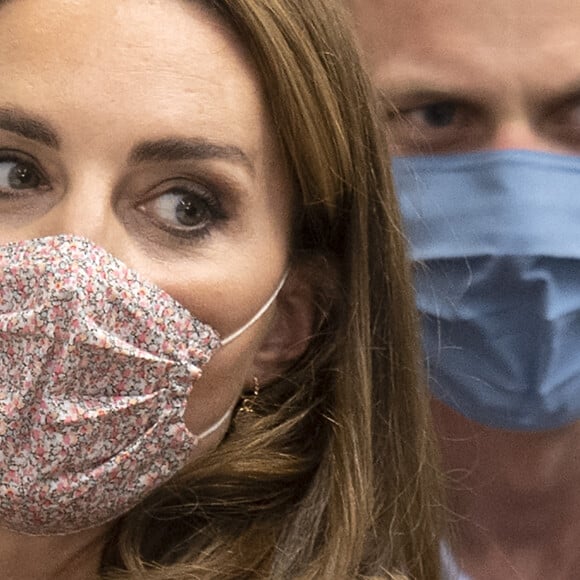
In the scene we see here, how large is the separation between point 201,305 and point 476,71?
0.73 metres

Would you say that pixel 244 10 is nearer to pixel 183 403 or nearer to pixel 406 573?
pixel 183 403

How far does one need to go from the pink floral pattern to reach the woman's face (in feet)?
0.19

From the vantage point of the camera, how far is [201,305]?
174 cm

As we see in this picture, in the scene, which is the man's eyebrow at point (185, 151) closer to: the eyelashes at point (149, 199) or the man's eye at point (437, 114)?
the eyelashes at point (149, 199)

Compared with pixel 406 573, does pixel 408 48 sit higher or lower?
higher

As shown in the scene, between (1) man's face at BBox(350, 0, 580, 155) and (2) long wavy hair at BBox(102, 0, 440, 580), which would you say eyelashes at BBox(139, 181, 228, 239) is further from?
(1) man's face at BBox(350, 0, 580, 155)

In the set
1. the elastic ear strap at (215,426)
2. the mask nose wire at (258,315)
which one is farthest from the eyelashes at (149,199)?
the elastic ear strap at (215,426)

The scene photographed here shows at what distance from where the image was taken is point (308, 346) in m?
2.02

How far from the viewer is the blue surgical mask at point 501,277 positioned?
7.07ft

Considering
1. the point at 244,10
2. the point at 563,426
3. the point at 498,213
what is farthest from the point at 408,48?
the point at 563,426

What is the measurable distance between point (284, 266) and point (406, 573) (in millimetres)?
481

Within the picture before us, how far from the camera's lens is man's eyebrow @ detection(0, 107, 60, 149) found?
5.52 feet

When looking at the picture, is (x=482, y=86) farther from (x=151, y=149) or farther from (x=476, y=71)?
(x=151, y=149)

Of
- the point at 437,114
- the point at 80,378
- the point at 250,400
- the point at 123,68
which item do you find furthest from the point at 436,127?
the point at 80,378
